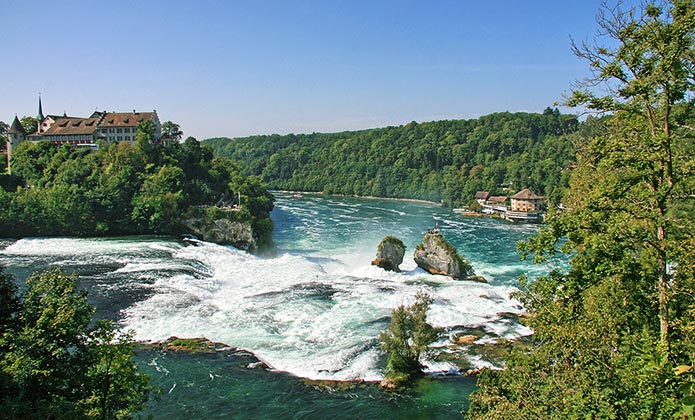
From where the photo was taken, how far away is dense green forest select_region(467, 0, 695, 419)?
944 centimetres

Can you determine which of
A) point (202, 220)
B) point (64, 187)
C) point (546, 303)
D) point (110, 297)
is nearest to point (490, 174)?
point (202, 220)

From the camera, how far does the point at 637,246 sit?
11.7 m

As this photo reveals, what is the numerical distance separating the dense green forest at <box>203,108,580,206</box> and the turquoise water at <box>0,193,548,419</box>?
52.9 meters

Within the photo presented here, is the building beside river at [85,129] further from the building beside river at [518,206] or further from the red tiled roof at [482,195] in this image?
the red tiled roof at [482,195]

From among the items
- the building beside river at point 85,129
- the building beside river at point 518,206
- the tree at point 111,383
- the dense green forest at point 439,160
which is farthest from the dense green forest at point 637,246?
the dense green forest at point 439,160

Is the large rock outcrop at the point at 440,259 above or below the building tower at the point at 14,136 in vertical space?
below

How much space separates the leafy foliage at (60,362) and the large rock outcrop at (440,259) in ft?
104

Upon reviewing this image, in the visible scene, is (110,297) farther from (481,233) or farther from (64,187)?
(481,233)

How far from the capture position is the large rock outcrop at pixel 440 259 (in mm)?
43625

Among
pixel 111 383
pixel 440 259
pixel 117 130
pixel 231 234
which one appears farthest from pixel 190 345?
pixel 117 130

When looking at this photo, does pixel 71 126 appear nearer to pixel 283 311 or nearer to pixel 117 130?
pixel 117 130

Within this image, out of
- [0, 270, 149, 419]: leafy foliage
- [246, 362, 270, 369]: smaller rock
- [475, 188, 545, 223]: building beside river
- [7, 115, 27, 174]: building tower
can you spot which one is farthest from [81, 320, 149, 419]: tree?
[475, 188, 545, 223]: building beside river

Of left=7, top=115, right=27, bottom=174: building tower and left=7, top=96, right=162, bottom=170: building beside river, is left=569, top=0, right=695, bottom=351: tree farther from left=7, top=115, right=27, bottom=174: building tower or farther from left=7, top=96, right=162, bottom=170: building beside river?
left=7, top=115, right=27, bottom=174: building tower

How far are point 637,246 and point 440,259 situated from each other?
32922 mm
